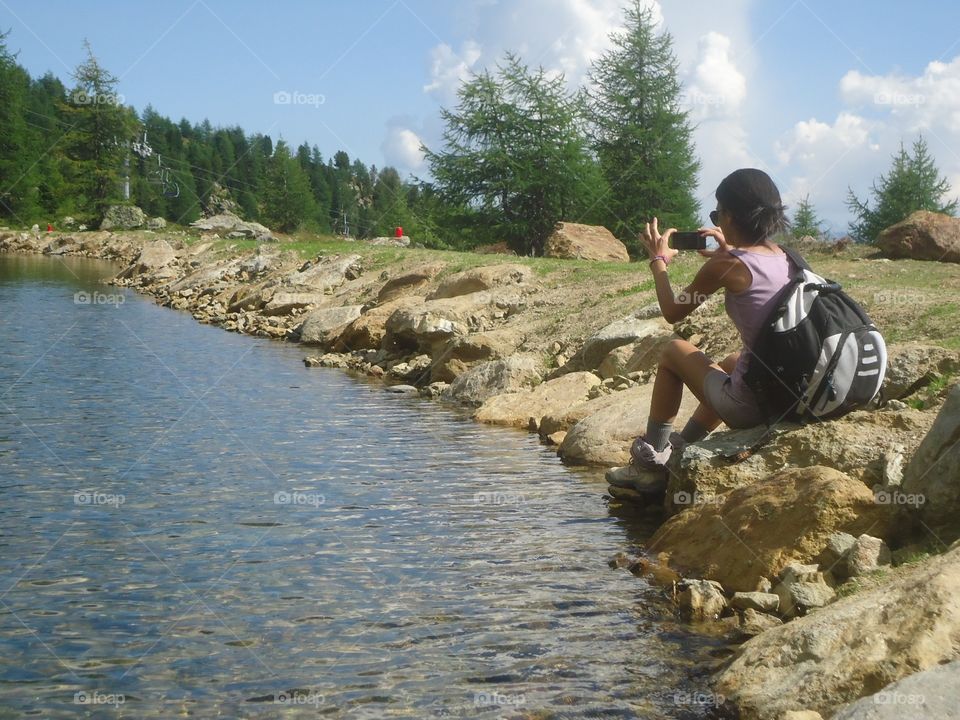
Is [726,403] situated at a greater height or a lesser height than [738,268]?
lesser

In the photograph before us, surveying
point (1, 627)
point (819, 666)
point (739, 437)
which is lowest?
point (1, 627)

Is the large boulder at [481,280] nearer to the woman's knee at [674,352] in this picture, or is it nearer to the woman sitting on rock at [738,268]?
the woman's knee at [674,352]

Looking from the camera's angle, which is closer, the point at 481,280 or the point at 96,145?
the point at 481,280

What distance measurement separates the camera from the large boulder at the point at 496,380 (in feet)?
54.0

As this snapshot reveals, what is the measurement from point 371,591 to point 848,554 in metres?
3.35

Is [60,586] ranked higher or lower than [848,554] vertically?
lower

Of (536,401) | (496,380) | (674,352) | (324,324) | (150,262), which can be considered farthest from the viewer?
(150,262)

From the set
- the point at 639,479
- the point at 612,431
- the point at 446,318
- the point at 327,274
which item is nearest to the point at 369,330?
the point at 446,318

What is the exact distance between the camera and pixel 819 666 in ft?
16.9

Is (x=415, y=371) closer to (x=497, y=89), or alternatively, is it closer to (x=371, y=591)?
(x=371, y=591)

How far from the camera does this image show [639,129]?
3997cm

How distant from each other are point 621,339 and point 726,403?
753cm

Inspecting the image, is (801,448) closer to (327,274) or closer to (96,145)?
(327,274)

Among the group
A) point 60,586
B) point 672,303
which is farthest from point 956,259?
point 60,586
